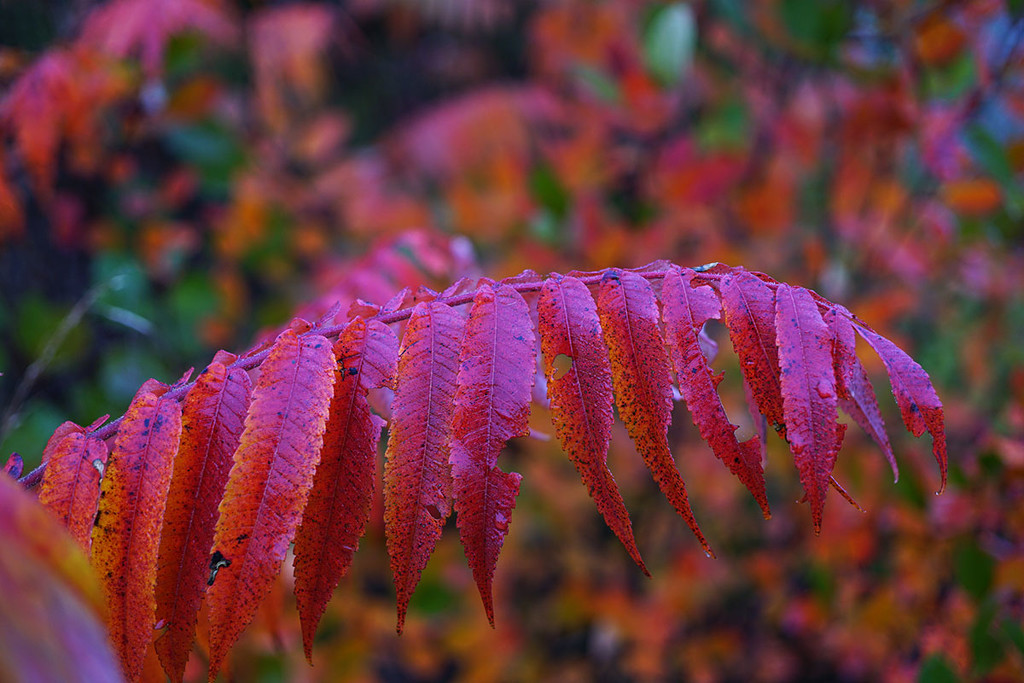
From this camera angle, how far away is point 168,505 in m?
0.78

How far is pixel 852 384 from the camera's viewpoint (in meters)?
0.87

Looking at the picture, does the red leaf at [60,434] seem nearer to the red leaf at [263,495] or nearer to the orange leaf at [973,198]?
the red leaf at [263,495]

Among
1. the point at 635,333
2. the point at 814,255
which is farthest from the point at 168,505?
the point at 814,255

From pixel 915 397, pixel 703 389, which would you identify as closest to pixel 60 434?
pixel 703 389

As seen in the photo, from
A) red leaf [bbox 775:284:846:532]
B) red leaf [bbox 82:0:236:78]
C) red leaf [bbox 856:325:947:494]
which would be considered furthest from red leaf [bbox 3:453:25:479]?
red leaf [bbox 82:0:236:78]

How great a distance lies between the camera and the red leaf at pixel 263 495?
2.32ft

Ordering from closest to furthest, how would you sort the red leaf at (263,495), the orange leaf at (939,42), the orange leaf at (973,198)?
→ the red leaf at (263,495), the orange leaf at (939,42), the orange leaf at (973,198)

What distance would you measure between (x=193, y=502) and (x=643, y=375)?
532mm

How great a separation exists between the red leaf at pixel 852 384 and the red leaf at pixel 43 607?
0.76 metres

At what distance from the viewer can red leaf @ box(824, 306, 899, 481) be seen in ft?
2.68

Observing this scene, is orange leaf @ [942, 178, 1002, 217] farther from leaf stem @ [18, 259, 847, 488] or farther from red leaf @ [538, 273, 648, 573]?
red leaf @ [538, 273, 648, 573]

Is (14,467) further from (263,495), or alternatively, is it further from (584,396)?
(584,396)

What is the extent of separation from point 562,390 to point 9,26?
107 inches

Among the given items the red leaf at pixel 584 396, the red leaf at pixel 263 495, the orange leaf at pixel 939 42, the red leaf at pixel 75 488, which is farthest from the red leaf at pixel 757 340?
the orange leaf at pixel 939 42
